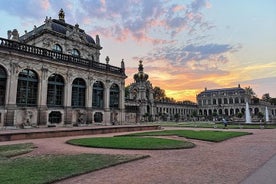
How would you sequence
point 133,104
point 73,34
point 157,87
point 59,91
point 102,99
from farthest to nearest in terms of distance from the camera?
point 157,87
point 133,104
point 73,34
point 102,99
point 59,91

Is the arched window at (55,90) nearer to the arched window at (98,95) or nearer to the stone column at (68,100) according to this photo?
the stone column at (68,100)

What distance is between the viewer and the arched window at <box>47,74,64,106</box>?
29250 mm

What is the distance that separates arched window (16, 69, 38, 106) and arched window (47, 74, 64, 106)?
185 cm

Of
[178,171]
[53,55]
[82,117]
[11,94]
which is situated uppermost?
[53,55]

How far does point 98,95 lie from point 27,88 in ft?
37.2

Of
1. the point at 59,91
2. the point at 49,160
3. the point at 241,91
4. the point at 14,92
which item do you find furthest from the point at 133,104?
the point at 241,91

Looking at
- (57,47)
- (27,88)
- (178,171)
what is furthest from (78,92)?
(178,171)

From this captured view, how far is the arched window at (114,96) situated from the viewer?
3819 centimetres

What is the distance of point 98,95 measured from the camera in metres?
35.8

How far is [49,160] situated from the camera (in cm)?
912

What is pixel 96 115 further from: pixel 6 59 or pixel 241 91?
pixel 241 91

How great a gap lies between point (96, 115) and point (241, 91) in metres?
127

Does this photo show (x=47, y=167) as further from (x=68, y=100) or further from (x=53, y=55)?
(x=53, y=55)

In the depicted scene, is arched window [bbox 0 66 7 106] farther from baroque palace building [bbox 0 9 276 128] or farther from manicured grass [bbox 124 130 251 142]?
manicured grass [bbox 124 130 251 142]
